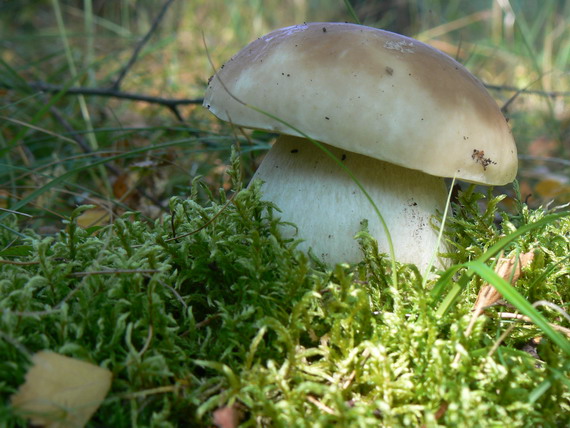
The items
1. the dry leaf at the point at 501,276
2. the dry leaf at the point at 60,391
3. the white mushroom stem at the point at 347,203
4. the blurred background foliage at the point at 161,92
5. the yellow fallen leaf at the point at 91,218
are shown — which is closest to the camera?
the dry leaf at the point at 60,391

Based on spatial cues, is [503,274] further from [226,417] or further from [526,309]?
[226,417]

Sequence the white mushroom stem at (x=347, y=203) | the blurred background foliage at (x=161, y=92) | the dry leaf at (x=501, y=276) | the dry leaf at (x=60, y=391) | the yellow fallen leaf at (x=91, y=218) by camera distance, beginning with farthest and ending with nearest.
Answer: the blurred background foliage at (x=161, y=92), the yellow fallen leaf at (x=91, y=218), the white mushroom stem at (x=347, y=203), the dry leaf at (x=501, y=276), the dry leaf at (x=60, y=391)

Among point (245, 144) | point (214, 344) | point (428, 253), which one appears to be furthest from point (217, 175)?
point (214, 344)

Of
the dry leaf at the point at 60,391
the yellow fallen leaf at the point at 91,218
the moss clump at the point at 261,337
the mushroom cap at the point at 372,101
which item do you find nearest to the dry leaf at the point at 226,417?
the moss clump at the point at 261,337

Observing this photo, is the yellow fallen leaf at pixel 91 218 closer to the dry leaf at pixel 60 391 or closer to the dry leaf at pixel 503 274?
the dry leaf at pixel 60 391

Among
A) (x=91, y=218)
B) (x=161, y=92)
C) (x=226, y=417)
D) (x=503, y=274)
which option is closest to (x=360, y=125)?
(x=503, y=274)

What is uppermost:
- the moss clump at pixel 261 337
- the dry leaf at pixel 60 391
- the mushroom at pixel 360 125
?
the mushroom at pixel 360 125

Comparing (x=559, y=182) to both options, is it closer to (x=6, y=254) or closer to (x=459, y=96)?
(x=459, y=96)

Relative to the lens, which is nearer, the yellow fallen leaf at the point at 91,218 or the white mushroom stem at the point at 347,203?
the white mushroom stem at the point at 347,203
